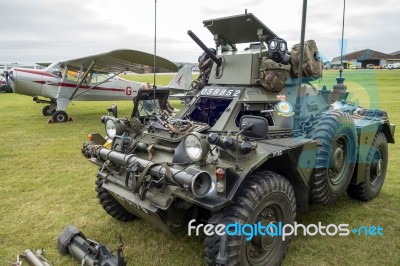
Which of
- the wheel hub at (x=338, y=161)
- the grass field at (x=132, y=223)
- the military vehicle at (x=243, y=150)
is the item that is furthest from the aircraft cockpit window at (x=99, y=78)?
the wheel hub at (x=338, y=161)

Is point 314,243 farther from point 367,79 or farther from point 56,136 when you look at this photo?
point 56,136

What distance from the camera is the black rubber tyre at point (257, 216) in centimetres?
304

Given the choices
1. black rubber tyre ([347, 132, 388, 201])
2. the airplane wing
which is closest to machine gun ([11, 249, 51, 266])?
black rubber tyre ([347, 132, 388, 201])

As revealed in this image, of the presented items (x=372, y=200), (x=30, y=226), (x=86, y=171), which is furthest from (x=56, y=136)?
(x=372, y=200)

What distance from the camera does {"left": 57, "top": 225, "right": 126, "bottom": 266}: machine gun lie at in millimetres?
3243

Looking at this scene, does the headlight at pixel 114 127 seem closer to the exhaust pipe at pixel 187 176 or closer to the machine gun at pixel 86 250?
the exhaust pipe at pixel 187 176

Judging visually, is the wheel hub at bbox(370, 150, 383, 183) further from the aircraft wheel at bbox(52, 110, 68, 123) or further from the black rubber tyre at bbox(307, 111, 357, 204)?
the aircraft wheel at bbox(52, 110, 68, 123)

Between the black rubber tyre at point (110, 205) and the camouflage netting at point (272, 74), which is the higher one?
the camouflage netting at point (272, 74)

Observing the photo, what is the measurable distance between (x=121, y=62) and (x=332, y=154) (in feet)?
38.3

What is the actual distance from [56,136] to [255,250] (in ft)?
29.6

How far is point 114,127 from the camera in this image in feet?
14.1

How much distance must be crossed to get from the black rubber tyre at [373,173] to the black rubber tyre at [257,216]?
196 cm

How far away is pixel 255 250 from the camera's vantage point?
134 inches

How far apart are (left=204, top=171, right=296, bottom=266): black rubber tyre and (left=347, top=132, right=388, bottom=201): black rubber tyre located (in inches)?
77.0
